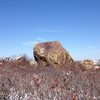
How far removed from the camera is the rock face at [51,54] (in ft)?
80.5

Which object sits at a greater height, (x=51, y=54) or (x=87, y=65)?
(x=51, y=54)

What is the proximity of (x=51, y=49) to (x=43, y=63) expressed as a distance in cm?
132

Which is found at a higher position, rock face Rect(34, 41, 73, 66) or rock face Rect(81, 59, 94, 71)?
rock face Rect(34, 41, 73, 66)

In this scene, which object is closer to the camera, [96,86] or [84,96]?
[84,96]

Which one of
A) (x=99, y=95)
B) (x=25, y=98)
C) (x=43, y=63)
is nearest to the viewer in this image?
(x=25, y=98)

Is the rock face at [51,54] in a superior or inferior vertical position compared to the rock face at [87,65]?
superior

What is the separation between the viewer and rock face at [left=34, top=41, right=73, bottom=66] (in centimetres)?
2453

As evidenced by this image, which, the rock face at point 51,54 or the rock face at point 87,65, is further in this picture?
the rock face at point 51,54

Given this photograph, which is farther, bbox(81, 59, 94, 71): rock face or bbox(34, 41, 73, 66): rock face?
bbox(34, 41, 73, 66): rock face

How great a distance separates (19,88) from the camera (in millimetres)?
11219

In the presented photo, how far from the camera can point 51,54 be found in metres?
24.7

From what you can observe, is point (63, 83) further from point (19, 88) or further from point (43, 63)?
point (43, 63)

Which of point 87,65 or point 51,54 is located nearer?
point 87,65

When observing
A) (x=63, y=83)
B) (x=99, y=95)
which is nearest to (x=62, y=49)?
(x=63, y=83)
